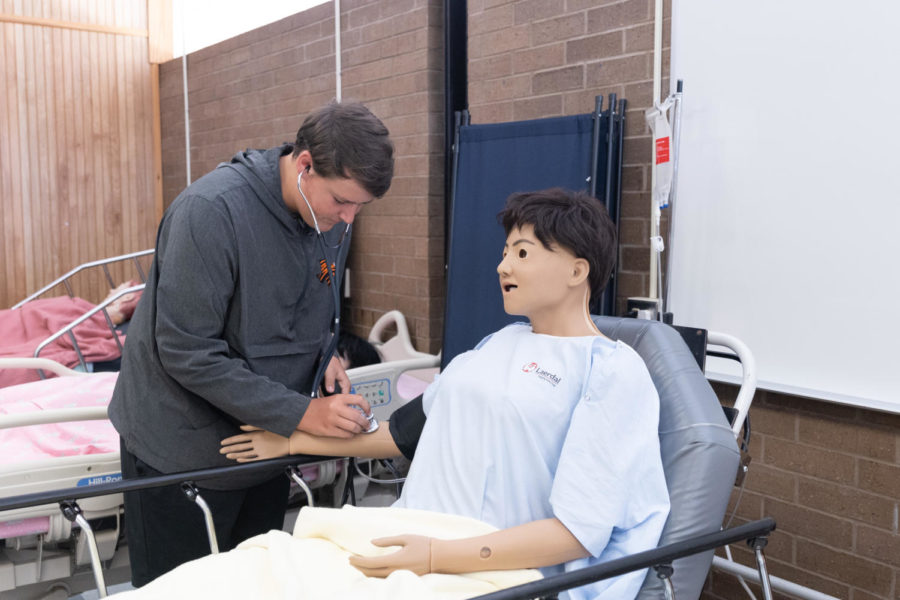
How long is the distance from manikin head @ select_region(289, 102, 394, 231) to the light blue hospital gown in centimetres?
42

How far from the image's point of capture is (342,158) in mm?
1655

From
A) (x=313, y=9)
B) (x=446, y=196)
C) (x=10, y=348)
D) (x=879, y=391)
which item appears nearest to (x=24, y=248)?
(x=10, y=348)

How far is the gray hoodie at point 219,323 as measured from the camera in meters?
1.69

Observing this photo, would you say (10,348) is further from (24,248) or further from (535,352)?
(535,352)

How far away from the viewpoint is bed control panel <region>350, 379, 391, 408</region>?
113 inches

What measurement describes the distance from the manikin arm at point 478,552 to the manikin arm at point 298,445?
0.46 meters

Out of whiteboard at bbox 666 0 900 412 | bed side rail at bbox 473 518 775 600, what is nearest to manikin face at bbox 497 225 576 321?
bed side rail at bbox 473 518 775 600

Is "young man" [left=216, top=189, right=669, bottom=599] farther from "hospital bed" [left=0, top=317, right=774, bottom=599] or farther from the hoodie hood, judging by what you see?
the hoodie hood

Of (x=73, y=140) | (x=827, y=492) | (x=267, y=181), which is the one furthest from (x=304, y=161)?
(x=73, y=140)

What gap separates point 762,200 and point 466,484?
1357 mm

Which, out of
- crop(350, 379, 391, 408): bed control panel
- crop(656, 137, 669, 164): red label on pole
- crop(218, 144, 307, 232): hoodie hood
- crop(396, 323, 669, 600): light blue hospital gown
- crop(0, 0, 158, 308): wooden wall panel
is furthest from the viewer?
crop(0, 0, 158, 308): wooden wall panel

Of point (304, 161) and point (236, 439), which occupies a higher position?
point (304, 161)

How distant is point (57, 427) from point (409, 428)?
1284 millimetres

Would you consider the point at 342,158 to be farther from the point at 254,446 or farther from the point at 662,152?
the point at 662,152
